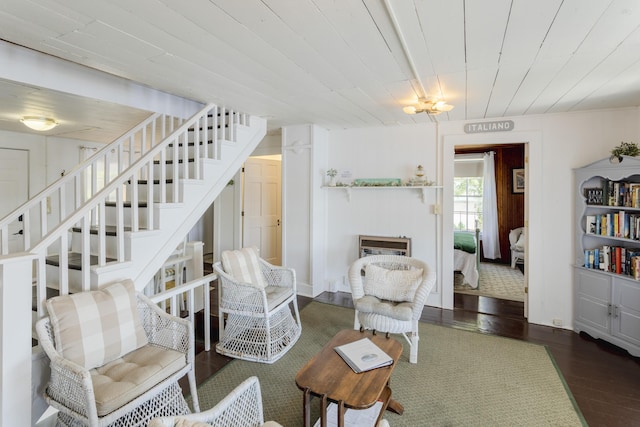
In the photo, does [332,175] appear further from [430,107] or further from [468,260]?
[468,260]

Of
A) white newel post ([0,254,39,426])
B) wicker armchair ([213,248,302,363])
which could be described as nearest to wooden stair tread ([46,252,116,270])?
white newel post ([0,254,39,426])

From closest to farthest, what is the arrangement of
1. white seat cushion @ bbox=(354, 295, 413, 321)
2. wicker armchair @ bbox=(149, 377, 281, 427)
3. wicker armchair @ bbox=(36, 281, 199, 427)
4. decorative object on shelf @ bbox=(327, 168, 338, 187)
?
wicker armchair @ bbox=(149, 377, 281, 427) < wicker armchair @ bbox=(36, 281, 199, 427) < white seat cushion @ bbox=(354, 295, 413, 321) < decorative object on shelf @ bbox=(327, 168, 338, 187)

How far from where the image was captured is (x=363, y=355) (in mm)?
2014

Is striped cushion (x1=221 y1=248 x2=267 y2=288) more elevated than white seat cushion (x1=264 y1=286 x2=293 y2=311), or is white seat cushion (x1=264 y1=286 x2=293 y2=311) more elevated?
striped cushion (x1=221 y1=248 x2=267 y2=288)

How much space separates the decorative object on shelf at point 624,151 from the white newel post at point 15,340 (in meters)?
4.66

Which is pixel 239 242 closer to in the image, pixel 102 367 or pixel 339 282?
pixel 339 282

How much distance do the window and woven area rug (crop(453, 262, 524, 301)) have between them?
111cm

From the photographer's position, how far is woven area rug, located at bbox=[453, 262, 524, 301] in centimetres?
469

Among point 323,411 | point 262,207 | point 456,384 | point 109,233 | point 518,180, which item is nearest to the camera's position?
point 323,411

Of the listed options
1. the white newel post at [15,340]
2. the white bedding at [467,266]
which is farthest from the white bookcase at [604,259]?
the white newel post at [15,340]

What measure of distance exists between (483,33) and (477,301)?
3596mm

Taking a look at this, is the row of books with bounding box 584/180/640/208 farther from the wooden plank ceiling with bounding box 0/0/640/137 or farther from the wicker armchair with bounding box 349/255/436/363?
the wicker armchair with bounding box 349/255/436/363

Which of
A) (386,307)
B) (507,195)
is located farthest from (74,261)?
(507,195)

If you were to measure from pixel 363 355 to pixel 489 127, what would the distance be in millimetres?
3198
